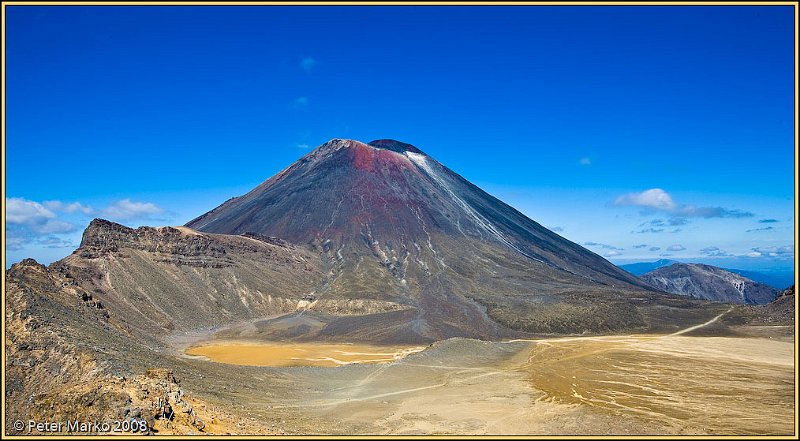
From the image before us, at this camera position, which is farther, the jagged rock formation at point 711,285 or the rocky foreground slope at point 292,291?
the jagged rock formation at point 711,285

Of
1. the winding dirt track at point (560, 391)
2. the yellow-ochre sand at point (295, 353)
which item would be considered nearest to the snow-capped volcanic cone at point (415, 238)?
the yellow-ochre sand at point (295, 353)

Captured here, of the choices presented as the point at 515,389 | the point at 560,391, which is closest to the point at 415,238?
the point at 515,389

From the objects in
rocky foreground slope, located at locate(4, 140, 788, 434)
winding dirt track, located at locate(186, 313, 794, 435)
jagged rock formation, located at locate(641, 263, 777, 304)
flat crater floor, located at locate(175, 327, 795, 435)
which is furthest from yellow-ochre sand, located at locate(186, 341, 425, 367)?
jagged rock formation, located at locate(641, 263, 777, 304)

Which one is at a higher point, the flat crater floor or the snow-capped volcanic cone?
the snow-capped volcanic cone

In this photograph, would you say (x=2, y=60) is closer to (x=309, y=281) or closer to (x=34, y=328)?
(x=34, y=328)

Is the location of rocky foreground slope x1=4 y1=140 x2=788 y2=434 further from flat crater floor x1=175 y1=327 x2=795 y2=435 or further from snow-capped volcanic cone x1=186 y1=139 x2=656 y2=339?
flat crater floor x1=175 y1=327 x2=795 y2=435

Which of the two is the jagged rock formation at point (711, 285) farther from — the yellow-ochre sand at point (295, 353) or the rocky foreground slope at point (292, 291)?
the yellow-ochre sand at point (295, 353)

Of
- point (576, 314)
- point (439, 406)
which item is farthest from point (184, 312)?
point (576, 314)
